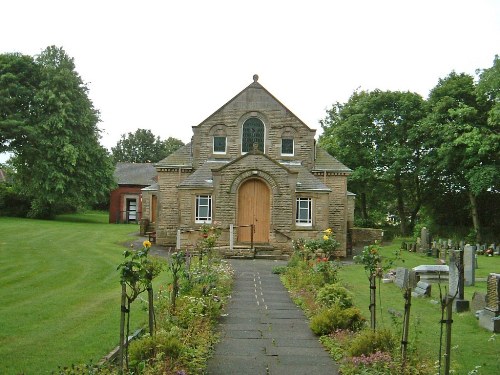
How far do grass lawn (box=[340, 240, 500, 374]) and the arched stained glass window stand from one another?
458 inches

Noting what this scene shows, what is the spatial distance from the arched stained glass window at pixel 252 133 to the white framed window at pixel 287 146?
119cm

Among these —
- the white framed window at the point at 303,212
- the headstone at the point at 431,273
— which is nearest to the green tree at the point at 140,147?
the white framed window at the point at 303,212

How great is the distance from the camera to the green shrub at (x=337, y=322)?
992cm

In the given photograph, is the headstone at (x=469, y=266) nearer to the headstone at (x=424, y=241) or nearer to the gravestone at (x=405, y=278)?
the gravestone at (x=405, y=278)

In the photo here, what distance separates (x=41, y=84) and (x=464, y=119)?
30.2 meters

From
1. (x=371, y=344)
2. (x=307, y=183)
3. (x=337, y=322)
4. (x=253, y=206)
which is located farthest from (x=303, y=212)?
(x=371, y=344)

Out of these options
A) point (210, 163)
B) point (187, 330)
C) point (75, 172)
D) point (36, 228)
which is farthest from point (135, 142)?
point (187, 330)

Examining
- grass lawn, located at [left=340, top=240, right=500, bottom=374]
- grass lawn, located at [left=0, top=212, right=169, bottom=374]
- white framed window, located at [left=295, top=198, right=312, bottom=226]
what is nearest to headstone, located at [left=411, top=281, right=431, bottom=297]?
grass lawn, located at [left=340, top=240, right=500, bottom=374]

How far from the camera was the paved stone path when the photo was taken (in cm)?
780

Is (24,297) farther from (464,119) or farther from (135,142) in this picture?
(135,142)

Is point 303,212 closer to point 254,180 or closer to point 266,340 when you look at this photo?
point 254,180

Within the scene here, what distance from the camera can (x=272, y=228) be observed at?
2547 cm

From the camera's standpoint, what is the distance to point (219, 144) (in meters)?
28.9

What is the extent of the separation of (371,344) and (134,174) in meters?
48.6
